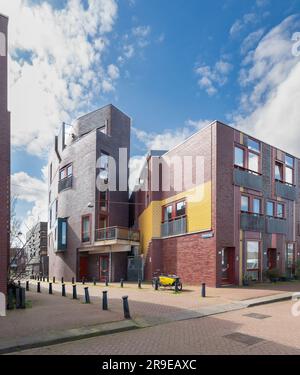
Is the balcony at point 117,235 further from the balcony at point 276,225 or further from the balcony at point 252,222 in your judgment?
the balcony at point 276,225

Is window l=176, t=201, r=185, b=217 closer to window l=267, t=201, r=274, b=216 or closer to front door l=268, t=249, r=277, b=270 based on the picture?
window l=267, t=201, r=274, b=216

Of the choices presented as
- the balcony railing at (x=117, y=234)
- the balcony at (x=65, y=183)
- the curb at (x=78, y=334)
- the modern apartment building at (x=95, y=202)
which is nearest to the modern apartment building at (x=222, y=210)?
the balcony railing at (x=117, y=234)

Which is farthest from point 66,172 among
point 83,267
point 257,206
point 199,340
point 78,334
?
point 199,340

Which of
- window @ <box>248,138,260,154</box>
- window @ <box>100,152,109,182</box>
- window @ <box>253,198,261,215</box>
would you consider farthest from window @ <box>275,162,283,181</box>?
window @ <box>100,152,109,182</box>

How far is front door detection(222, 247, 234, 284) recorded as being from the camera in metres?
20.5

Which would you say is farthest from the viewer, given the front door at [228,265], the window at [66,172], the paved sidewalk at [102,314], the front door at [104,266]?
the window at [66,172]

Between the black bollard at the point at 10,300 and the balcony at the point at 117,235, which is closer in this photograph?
the black bollard at the point at 10,300

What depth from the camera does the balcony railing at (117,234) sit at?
2640cm

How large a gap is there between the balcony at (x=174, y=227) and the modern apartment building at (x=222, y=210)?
0.22 feet

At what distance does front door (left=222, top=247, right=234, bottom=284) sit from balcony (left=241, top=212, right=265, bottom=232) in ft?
5.92

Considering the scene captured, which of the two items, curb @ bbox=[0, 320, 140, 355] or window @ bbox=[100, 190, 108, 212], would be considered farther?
window @ bbox=[100, 190, 108, 212]
